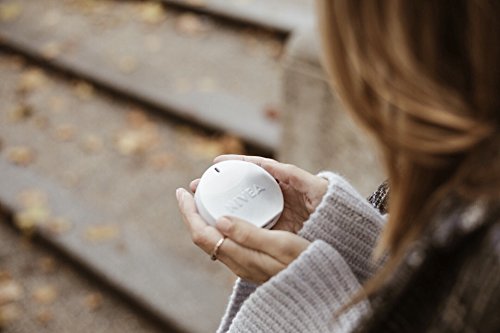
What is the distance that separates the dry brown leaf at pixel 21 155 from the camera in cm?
365

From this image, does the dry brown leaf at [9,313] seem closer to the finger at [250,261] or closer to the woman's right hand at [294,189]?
the woman's right hand at [294,189]

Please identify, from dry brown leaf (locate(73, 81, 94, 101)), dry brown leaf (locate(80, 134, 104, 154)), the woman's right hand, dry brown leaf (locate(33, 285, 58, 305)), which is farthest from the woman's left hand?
dry brown leaf (locate(73, 81, 94, 101))

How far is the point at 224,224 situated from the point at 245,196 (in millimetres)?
151

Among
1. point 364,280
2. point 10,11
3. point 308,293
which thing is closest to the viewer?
point 308,293

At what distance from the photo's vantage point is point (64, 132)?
3.79 meters

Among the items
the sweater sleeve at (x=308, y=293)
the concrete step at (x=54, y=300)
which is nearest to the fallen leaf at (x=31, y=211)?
the concrete step at (x=54, y=300)

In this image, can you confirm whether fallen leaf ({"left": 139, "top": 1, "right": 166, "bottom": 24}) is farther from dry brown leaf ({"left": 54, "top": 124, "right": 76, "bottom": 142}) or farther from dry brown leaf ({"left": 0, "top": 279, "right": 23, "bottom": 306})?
dry brown leaf ({"left": 0, "top": 279, "right": 23, "bottom": 306})

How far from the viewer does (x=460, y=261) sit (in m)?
0.90

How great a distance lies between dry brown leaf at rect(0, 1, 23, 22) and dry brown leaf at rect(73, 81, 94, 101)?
101cm

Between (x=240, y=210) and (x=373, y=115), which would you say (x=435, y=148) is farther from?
(x=240, y=210)

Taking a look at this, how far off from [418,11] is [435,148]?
8.0 inches

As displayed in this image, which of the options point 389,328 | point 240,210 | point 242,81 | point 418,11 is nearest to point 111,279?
point 242,81

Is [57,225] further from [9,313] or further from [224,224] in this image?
[224,224]

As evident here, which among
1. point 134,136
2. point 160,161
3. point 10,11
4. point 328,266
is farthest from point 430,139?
point 10,11
